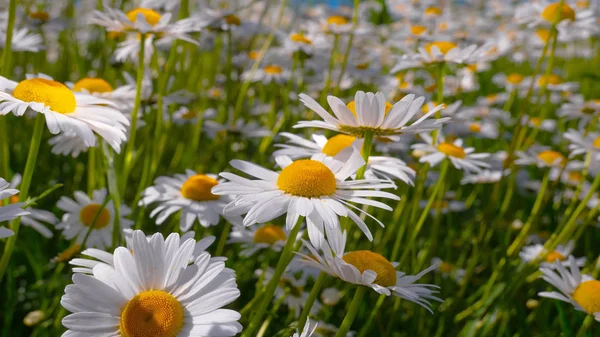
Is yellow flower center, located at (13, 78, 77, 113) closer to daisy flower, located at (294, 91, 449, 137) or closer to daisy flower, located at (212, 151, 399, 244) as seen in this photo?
daisy flower, located at (212, 151, 399, 244)

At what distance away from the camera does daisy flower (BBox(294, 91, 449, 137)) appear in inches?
46.1

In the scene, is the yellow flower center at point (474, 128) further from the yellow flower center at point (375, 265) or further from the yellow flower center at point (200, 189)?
the yellow flower center at point (375, 265)

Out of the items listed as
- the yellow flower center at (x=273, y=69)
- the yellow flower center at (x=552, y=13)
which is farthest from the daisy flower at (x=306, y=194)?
the yellow flower center at (x=273, y=69)

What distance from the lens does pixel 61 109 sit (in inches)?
47.9

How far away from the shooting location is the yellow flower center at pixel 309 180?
1.14m

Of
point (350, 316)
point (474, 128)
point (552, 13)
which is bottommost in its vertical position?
point (474, 128)

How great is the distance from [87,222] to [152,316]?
0.93m

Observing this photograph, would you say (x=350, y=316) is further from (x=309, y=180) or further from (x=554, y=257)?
(x=554, y=257)

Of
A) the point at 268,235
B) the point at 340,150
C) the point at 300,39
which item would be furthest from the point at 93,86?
the point at 300,39

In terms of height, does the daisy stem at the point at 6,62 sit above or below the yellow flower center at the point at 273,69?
above

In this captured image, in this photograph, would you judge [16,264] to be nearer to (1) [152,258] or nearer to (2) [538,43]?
(1) [152,258]

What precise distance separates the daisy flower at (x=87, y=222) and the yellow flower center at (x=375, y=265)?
0.79 metres

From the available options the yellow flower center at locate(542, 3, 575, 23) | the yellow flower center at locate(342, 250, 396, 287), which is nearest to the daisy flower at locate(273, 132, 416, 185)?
the yellow flower center at locate(342, 250, 396, 287)

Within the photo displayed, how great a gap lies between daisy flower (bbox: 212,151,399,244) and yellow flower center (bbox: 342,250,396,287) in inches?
3.0
